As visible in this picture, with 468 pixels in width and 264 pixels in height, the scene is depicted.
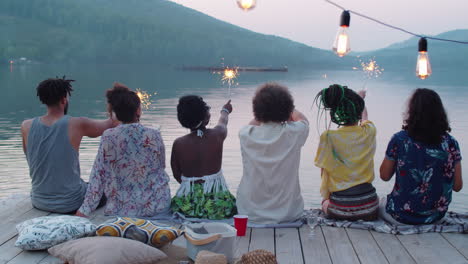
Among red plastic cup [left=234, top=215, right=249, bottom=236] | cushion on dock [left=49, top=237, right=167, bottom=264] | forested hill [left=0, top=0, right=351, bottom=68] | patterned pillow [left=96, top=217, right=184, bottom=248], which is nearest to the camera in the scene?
cushion on dock [left=49, top=237, right=167, bottom=264]

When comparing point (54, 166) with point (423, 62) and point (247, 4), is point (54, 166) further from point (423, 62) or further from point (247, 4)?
point (423, 62)

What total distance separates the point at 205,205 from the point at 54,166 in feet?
4.28

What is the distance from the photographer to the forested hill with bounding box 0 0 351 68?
96.6 m

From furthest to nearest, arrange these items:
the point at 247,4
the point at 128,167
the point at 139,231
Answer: the point at 247,4
the point at 128,167
the point at 139,231

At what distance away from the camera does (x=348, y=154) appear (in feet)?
13.7

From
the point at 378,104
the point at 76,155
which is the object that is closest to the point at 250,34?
the point at 378,104

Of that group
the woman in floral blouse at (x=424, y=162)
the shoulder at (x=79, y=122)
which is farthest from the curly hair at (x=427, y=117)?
the shoulder at (x=79, y=122)

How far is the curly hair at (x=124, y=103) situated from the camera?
4.24 metres

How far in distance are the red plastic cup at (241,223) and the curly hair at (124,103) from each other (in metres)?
1.21

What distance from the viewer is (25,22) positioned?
111m

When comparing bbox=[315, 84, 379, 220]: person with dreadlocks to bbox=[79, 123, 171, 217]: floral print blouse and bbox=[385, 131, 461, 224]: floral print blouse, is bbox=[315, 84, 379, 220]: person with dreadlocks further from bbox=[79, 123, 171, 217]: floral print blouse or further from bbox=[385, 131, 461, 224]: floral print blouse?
bbox=[79, 123, 171, 217]: floral print blouse

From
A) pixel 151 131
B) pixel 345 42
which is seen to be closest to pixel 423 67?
pixel 345 42

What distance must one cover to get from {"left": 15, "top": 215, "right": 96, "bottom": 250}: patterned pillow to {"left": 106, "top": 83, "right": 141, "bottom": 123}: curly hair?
948mm

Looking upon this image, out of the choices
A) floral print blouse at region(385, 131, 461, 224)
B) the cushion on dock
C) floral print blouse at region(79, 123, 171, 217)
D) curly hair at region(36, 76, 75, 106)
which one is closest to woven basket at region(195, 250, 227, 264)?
the cushion on dock
